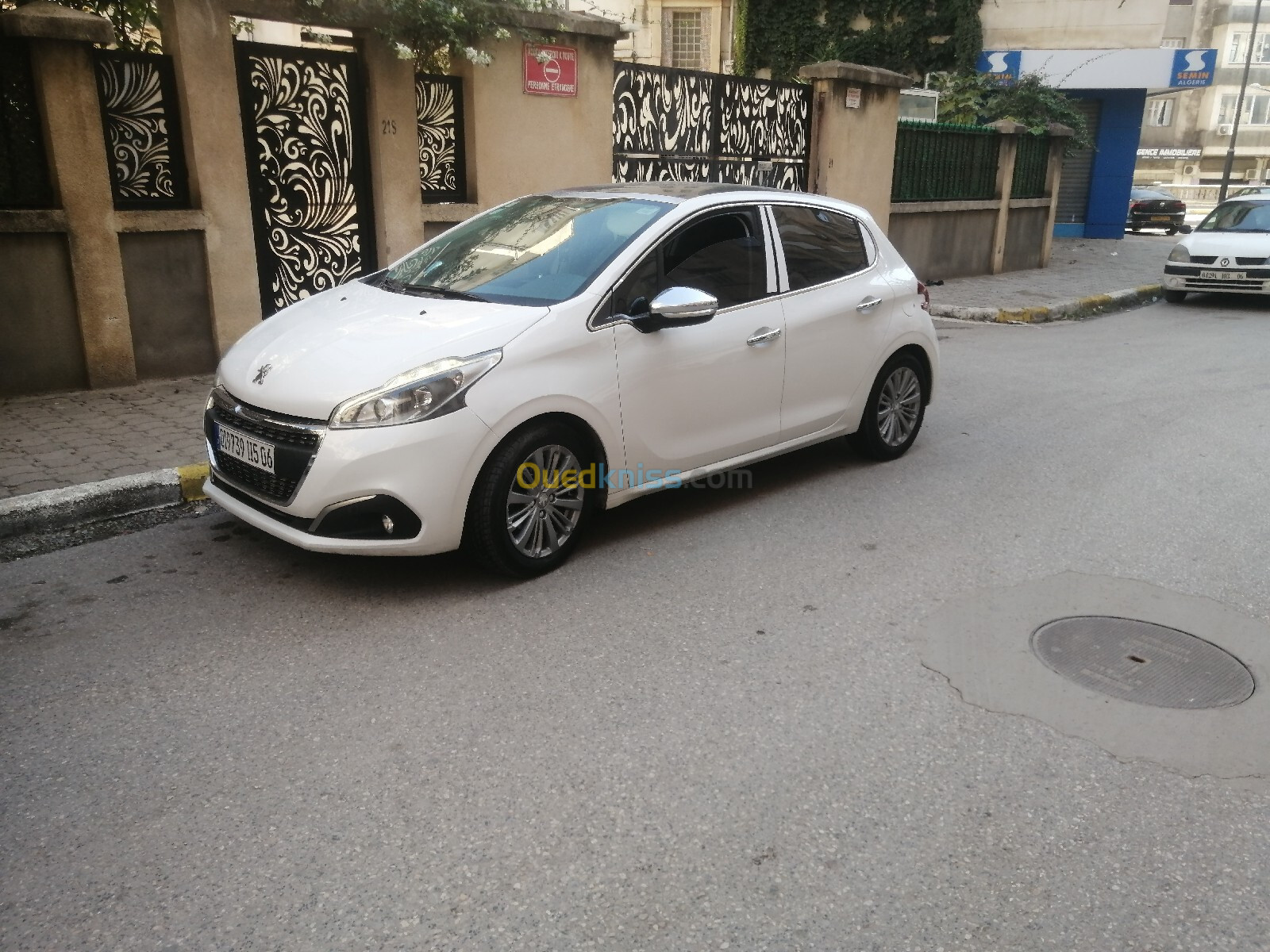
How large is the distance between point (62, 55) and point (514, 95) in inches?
155

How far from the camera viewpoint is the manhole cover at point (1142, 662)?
3.75 meters

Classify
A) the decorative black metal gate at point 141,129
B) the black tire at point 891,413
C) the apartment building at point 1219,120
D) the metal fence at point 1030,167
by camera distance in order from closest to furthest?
the black tire at point 891,413, the decorative black metal gate at point 141,129, the metal fence at point 1030,167, the apartment building at point 1219,120

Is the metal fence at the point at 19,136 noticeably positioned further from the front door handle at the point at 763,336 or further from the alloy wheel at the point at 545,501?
the front door handle at the point at 763,336

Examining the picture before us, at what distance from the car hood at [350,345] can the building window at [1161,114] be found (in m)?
60.5

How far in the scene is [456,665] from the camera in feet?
12.7

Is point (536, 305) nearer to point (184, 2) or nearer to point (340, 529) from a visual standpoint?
point (340, 529)

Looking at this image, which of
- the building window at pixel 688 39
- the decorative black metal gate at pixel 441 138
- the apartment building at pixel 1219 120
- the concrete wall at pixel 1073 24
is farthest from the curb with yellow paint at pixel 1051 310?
the apartment building at pixel 1219 120

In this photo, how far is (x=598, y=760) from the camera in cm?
328

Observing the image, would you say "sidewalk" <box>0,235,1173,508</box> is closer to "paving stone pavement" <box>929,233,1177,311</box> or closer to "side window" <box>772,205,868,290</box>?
"side window" <box>772,205,868,290</box>

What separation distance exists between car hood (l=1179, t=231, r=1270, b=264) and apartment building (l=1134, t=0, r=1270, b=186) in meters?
43.8

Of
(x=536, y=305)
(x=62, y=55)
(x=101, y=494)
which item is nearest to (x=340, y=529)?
(x=536, y=305)

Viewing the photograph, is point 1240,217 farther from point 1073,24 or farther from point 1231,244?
point 1073,24

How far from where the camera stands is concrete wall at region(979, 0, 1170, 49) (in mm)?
24219

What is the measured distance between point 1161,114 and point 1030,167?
45.7m
